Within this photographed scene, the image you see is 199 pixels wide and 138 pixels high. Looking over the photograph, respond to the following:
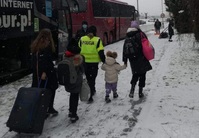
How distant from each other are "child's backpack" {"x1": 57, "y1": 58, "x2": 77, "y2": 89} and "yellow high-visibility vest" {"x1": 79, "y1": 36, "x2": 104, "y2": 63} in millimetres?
1522

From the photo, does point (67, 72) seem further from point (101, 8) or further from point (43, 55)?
point (101, 8)

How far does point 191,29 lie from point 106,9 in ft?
32.6

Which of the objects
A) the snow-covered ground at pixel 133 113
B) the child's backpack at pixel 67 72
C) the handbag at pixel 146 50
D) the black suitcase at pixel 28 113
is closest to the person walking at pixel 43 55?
the child's backpack at pixel 67 72

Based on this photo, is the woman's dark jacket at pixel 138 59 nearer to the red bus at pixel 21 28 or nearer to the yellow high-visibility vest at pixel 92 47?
the yellow high-visibility vest at pixel 92 47

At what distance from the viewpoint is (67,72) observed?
5734 millimetres

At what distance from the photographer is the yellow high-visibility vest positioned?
729 cm

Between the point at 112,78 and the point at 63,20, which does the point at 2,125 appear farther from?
the point at 63,20

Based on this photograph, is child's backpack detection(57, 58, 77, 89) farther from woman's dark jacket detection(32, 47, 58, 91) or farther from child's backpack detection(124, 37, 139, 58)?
child's backpack detection(124, 37, 139, 58)

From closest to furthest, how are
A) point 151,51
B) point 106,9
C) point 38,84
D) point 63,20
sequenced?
point 38,84, point 151,51, point 63,20, point 106,9

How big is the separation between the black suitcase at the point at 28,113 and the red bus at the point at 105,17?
8892 mm

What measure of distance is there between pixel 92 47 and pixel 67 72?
67.6 inches

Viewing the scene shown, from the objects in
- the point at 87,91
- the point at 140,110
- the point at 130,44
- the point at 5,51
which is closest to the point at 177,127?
the point at 140,110

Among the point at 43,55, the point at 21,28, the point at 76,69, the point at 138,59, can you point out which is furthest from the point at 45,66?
the point at 21,28

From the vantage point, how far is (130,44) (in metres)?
7.18
